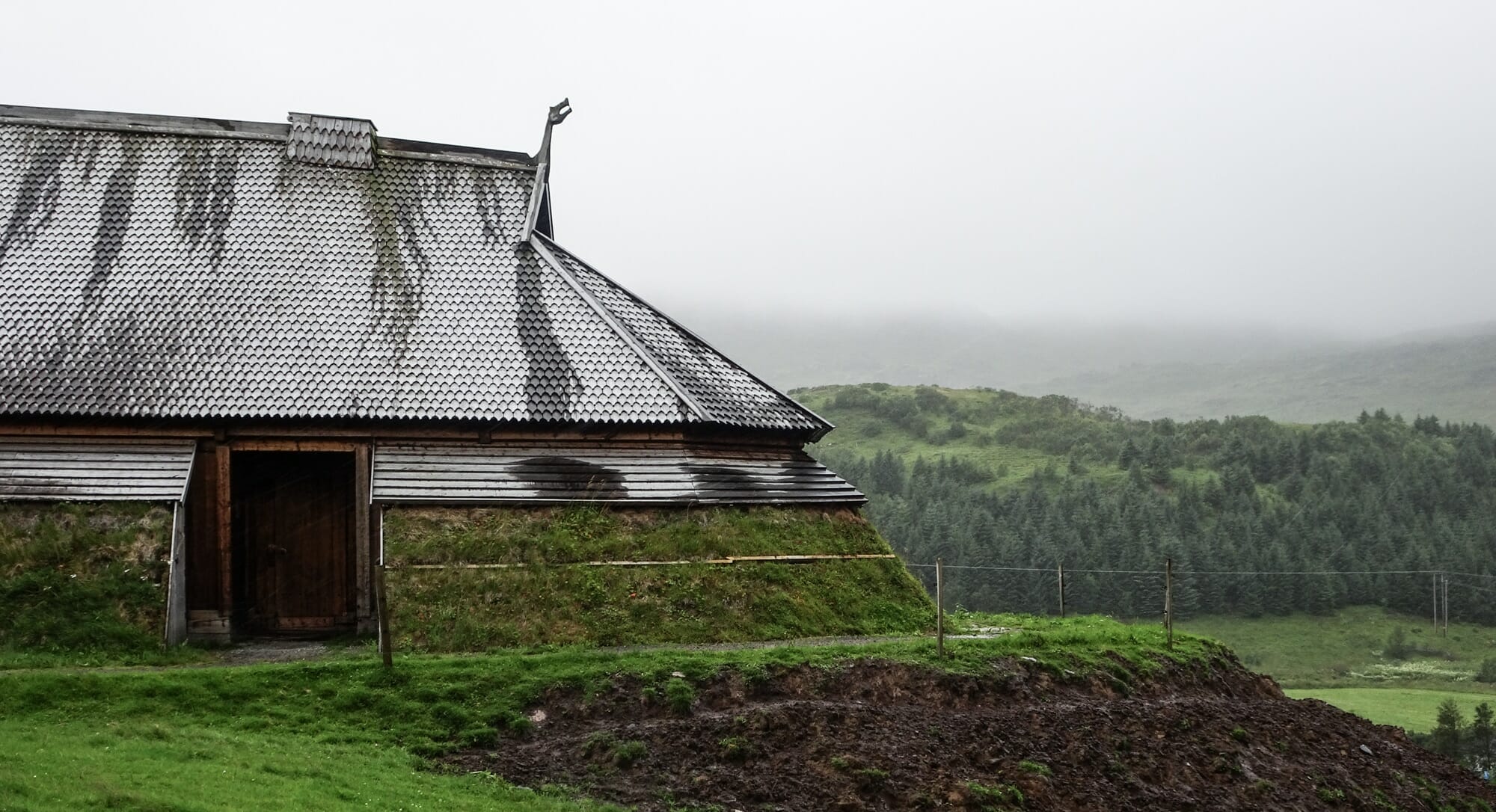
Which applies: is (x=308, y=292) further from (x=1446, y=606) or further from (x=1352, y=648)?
(x=1446, y=606)

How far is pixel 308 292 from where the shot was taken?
75.8 feet

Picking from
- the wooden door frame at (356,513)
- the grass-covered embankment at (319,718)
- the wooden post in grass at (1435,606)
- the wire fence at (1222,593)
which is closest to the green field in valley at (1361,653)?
the wooden post in grass at (1435,606)

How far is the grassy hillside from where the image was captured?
314ft

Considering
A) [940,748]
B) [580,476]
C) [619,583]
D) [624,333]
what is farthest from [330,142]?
[940,748]

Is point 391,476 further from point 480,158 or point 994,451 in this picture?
point 994,451

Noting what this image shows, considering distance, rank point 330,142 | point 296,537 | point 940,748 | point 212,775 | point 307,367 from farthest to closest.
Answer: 1. point 330,142
2. point 296,537
3. point 307,367
4. point 940,748
5. point 212,775

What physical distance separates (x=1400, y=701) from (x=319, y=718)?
59650 mm

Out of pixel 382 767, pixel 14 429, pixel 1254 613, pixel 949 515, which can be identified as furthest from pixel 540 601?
pixel 949 515

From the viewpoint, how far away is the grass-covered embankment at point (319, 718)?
38.3 ft

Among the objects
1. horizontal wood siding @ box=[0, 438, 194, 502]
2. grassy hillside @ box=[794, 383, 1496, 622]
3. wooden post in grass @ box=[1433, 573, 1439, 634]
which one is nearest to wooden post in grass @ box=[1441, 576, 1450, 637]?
wooden post in grass @ box=[1433, 573, 1439, 634]

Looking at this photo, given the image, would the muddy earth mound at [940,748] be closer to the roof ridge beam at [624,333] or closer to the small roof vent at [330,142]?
the roof ridge beam at [624,333]

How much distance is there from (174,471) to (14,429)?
2.88 m

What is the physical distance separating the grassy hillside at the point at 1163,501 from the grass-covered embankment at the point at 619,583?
164 feet

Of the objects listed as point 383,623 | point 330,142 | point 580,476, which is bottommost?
point 383,623
